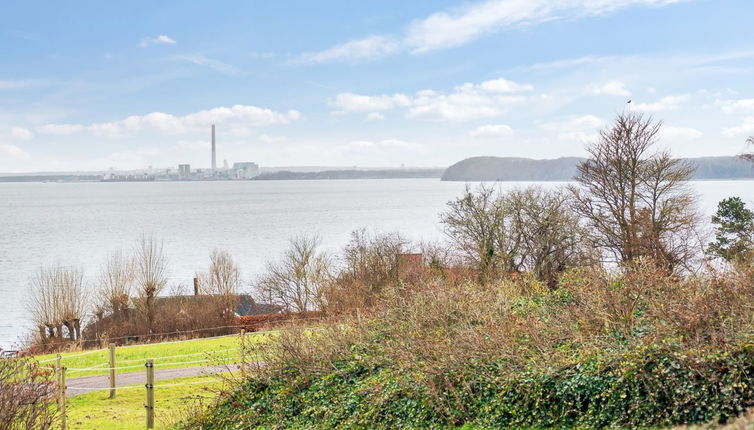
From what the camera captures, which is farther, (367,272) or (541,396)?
(367,272)

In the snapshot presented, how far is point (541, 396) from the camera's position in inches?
394

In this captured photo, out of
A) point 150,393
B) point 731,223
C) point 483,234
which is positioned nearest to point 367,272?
point 483,234

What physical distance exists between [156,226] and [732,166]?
306 feet

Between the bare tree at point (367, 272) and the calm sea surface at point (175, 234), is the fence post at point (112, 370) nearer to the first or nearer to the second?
the bare tree at point (367, 272)

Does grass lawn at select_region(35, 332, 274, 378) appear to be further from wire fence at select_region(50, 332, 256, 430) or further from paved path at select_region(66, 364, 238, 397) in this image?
paved path at select_region(66, 364, 238, 397)

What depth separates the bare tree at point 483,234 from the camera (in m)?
37.1

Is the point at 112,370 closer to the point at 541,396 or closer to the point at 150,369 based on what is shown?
the point at 150,369

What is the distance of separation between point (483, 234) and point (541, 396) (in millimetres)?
28558

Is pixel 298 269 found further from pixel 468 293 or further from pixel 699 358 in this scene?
pixel 699 358

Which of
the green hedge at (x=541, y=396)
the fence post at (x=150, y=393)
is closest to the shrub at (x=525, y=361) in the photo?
the green hedge at (x=541, y=396)

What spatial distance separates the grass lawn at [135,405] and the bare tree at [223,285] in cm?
2232

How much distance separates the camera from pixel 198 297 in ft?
140

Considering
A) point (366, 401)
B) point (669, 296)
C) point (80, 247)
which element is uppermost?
point (669, 296)

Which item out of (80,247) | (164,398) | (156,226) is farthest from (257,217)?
(164,398)
